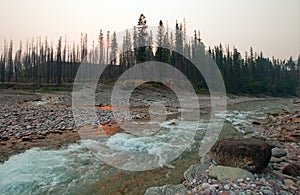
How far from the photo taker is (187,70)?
4497cm

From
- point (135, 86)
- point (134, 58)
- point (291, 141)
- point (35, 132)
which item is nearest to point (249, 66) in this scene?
point (134, 58)

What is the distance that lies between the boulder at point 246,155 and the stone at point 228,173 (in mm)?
248

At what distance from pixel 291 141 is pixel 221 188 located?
5.24 m

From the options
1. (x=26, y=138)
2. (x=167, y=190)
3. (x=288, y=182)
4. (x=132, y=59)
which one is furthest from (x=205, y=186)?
(x=132, y=59)

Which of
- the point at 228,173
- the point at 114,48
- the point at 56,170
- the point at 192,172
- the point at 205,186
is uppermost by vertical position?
the point at 114,48

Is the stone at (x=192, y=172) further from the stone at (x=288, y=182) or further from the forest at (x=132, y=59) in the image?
the forest at (x=132, y=59)

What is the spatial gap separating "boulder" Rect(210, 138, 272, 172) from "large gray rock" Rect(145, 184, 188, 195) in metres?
1.43

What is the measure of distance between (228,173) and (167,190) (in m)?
1.39

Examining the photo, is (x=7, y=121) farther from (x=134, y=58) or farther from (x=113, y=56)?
(x=113, y=56)

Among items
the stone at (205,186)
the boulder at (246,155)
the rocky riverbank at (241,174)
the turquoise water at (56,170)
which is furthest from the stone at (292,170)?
the turquoise water at (56,170)

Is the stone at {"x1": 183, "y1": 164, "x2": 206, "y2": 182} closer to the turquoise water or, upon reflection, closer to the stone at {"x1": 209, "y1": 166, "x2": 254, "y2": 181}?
the stone at {"x1": 209, "y1": 166, "x2": 254, "y2": 181}

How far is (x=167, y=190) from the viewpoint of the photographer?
3807 mm

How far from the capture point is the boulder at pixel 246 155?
160 inches

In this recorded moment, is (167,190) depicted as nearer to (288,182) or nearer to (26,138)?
(288,182)
